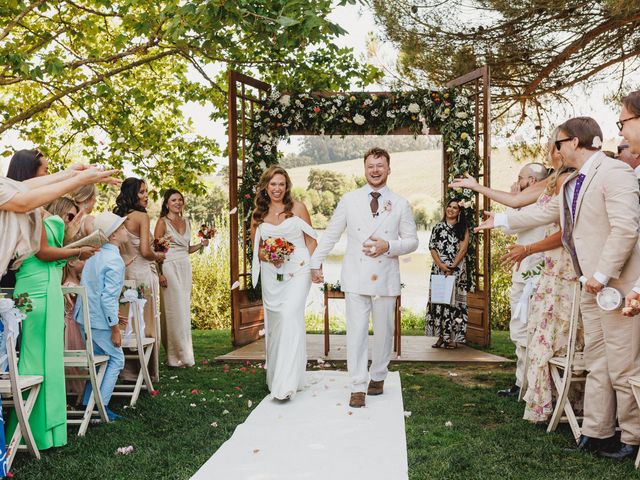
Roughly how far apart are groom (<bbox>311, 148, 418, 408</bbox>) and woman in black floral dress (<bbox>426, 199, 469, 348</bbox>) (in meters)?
3.27

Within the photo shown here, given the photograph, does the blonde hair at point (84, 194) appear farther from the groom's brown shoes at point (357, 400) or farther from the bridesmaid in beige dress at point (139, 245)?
the groom's brown shoes at point (357, 400)

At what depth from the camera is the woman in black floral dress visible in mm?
9133

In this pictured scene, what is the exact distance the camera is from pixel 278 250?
6.27 metres

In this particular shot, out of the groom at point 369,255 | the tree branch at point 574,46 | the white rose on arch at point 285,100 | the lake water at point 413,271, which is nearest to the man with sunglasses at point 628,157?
the groom at point 369,255

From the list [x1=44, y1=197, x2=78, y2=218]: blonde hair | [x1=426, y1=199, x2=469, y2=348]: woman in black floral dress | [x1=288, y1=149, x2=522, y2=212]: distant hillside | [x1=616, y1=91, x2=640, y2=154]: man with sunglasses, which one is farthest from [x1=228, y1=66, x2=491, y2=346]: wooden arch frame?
[x1=288, y1=149, x2=522, y2=212]: distant hillside

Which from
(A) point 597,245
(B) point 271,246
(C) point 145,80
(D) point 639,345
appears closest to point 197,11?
(B) point 271,246

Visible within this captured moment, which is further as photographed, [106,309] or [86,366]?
[106,309]

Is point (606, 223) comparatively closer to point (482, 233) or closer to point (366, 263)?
point (366, 263)

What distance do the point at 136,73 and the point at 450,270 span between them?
23.2ft

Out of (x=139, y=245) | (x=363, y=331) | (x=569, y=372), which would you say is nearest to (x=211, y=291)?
(x=139, y=245)

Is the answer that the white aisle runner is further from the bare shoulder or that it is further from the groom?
the bare shoulder

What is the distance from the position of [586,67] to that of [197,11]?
632 centimetres

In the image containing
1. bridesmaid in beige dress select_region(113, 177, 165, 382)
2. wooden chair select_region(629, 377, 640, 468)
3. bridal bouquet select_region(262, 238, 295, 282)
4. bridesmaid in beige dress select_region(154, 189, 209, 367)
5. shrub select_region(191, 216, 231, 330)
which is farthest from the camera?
shrub select_region(191, 216, 231, 330)

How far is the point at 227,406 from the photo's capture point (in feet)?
19.1
